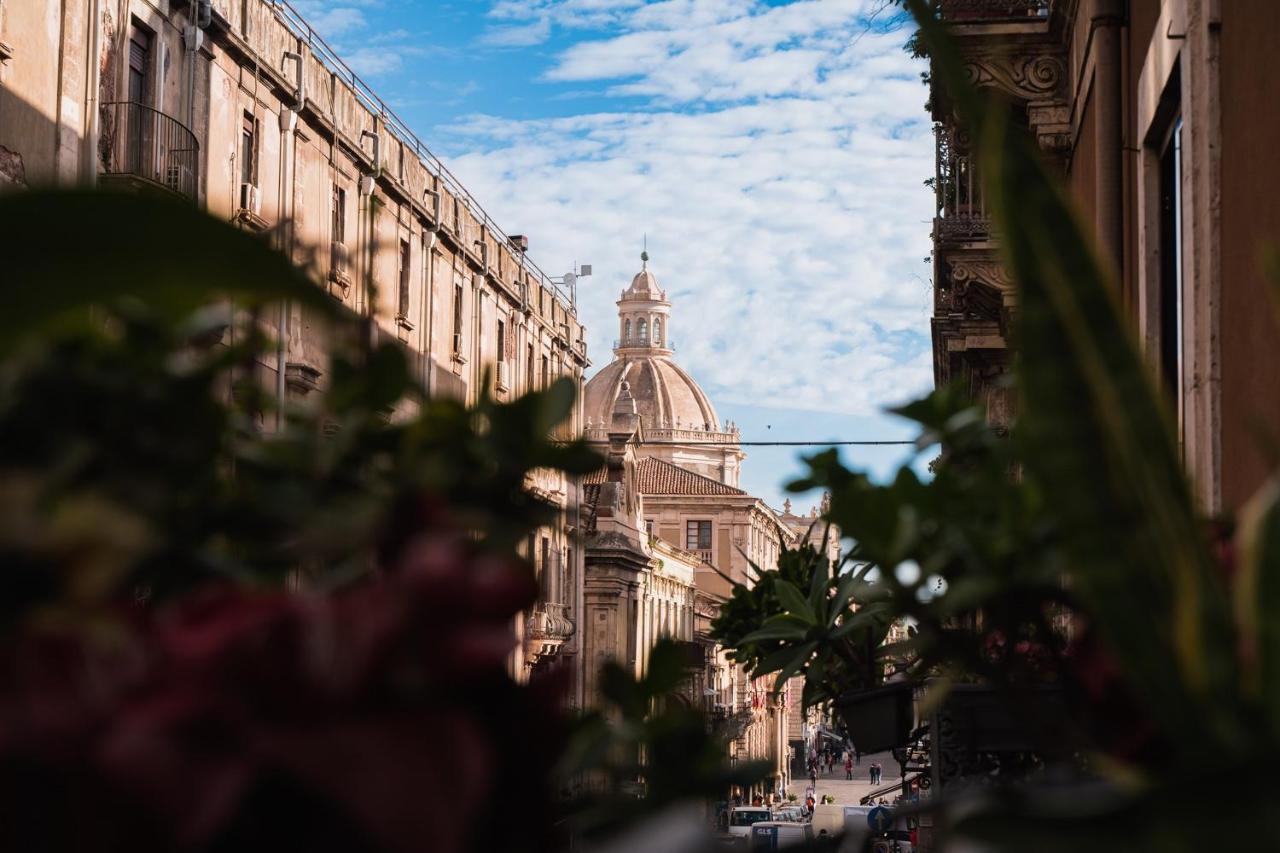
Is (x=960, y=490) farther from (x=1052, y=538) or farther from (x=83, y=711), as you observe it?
(x=83, y=711)

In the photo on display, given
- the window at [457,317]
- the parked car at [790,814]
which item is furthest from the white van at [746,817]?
the window at [457,317]

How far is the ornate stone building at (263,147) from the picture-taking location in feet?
50.5

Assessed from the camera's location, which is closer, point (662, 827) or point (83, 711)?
point (83, 711)

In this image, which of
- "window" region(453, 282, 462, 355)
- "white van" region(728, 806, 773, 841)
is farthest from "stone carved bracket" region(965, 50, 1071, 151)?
"white van" region(728, 806, 773, 841)

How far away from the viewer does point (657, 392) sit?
121188mm

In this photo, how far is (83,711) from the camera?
972 millimetres

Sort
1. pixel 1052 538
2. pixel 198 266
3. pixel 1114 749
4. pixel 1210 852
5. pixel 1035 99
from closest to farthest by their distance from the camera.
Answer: pixel 1210 852 → pixel 198 266 → pixel 1114 749 → pixel 1052 538 → pixel 1035 99

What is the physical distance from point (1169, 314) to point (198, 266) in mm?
5584

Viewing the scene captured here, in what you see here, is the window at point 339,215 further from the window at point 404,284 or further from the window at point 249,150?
the window at point 249,150

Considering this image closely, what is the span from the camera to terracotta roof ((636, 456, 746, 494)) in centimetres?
8244

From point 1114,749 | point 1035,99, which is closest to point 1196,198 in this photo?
point 1114,749

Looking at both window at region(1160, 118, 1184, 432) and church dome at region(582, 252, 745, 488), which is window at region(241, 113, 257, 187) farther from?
church dome at region(582, 252, 745, 488)

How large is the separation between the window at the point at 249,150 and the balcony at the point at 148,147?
5.18 ft

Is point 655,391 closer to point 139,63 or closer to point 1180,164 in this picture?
point 139,63
